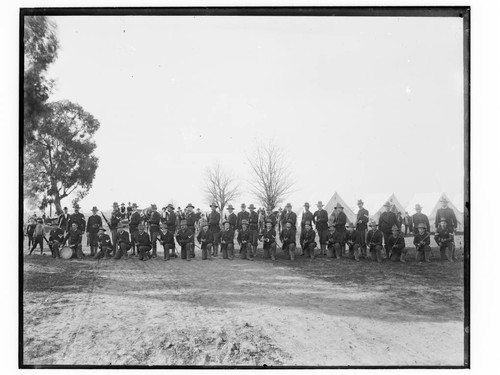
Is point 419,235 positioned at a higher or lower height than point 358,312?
higher

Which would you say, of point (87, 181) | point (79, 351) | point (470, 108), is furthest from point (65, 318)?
point (470, 108)

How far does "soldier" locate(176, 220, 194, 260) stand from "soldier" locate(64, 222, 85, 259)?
4.49ft

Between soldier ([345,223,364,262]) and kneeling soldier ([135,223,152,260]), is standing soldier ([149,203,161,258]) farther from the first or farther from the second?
soldier ([345,223,364,262])

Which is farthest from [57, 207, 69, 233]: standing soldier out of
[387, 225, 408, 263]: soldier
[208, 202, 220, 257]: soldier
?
[387, 225, 408, 263]: soldier

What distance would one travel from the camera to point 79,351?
16.2 ft

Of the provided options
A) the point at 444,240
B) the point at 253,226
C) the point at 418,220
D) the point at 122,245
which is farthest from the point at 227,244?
the point at 444,240

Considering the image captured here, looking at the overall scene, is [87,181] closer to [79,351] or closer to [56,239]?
[56,239]

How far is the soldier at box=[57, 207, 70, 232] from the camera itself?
5.44 meters

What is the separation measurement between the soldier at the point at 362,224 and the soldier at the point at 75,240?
3.89 meters

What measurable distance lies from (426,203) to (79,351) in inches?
190

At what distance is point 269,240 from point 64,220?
2917mm

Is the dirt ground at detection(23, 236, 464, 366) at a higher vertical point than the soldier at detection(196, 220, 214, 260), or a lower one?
lower

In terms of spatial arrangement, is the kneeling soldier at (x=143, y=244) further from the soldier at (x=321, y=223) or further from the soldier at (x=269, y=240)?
the soldier at (x=321, y=223)

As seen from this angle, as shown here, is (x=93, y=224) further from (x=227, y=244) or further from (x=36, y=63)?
(x=36, y=63)
